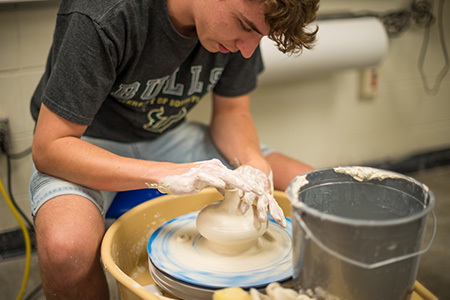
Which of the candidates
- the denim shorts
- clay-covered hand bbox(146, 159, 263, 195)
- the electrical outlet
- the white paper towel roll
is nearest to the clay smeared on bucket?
clay-covered hand bbox(146, 159, 263, 195)

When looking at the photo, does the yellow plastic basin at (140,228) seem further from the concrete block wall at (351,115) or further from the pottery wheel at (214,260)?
the concrete block wall at (351,115)

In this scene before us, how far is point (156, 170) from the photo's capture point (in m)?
0.94

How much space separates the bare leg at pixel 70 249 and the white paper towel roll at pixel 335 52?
3.14 ft

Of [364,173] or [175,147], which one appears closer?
[364,173]

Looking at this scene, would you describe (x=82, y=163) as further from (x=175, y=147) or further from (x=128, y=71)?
(x=175, y=147)

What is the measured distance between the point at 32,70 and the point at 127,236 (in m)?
0.79

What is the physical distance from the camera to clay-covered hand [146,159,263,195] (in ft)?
→ 2.89

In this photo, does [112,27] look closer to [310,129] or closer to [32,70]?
[32,70]

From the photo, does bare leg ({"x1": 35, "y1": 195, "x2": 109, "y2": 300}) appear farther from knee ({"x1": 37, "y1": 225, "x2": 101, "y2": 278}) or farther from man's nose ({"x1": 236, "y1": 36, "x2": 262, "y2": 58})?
man's nose ({"x1": 236, "y1": 36, "x2": 262, "y2": 58})

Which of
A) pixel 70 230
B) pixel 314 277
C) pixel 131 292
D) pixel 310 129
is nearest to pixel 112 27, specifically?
pixel 70 230

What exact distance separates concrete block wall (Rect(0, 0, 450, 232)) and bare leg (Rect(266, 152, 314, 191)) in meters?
0.65

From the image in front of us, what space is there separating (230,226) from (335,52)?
3.64 ft

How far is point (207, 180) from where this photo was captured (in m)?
0.88

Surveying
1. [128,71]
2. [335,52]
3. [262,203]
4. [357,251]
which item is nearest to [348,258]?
[357,251]
